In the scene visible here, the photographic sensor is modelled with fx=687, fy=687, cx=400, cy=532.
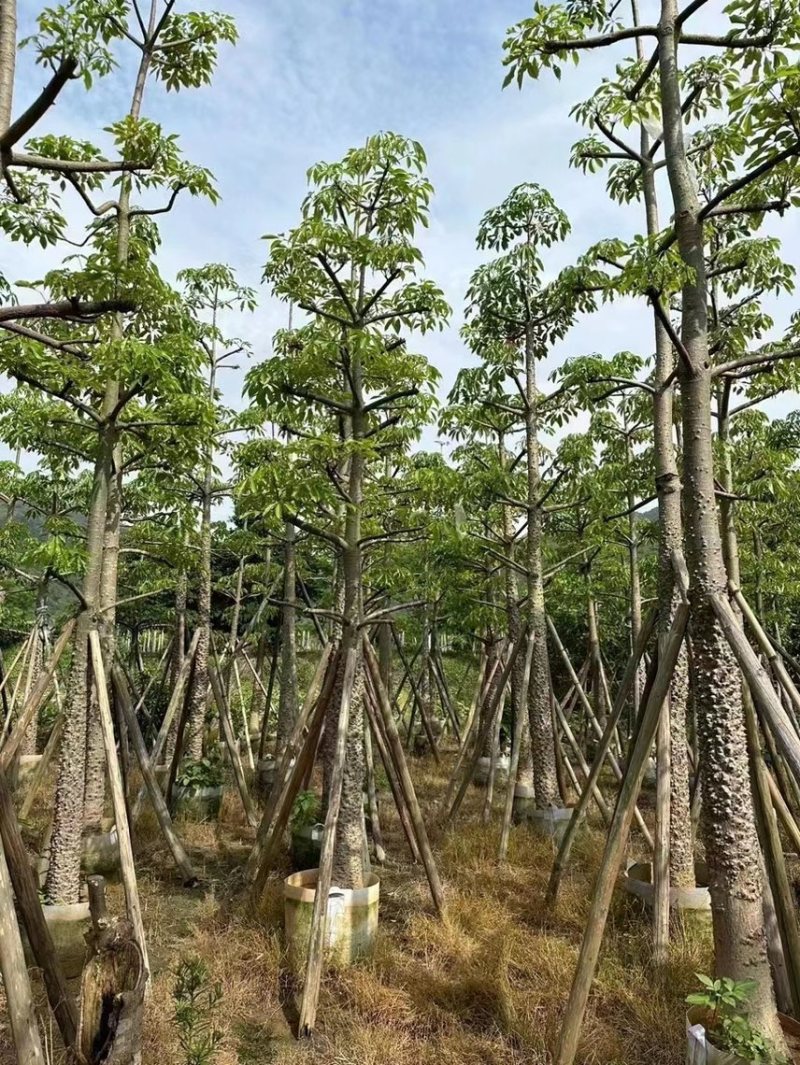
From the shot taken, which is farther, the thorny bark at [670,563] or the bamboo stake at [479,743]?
the bamboo stake at [479,743]

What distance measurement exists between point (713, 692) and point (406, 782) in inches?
118

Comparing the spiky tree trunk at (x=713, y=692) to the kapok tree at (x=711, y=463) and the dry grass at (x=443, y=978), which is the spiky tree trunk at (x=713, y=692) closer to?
the kapok tree at (x=711, y=463)

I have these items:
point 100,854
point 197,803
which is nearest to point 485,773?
point 197,803

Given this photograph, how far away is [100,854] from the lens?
6398 mm

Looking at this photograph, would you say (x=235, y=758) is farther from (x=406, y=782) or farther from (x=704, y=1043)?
(x=704, y=1043)

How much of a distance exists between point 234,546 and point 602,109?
9.09m

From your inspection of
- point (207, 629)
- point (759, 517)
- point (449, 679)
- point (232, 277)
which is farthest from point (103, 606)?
point (449, 679)

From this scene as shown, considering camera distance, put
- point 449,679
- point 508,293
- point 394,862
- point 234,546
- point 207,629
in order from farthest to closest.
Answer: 1. point 449,679
2. point 234,546
3. point 207,629
4. point 508,293
5. point 394,862

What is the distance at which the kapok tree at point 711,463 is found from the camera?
10.2ft

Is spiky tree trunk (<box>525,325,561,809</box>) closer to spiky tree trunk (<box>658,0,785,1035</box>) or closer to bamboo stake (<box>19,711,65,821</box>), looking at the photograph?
spiky tree trunk (<box>658,0,785,1035</box>)

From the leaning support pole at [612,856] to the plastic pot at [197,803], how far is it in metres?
6.35

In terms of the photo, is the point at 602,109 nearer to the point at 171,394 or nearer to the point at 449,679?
the point at 171,394

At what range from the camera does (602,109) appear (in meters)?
4.98

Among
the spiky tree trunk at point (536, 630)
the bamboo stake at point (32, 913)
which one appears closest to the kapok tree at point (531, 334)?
the spiky tree trunk at point (536, 630)
